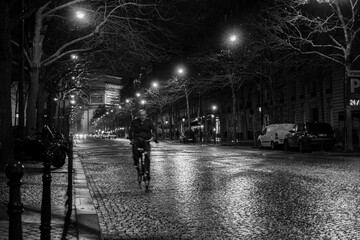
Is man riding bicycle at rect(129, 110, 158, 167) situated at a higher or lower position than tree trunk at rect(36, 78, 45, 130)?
lower

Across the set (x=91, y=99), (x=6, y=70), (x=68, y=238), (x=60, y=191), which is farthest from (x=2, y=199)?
(x=91, y=99)

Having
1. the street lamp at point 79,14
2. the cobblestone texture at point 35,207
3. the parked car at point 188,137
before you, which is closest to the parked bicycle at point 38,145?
the cobblestone texture at point 35,207

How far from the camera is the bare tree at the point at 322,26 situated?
26703 millimetres

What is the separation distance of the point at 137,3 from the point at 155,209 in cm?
1416

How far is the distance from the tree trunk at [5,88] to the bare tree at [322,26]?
1600 cm

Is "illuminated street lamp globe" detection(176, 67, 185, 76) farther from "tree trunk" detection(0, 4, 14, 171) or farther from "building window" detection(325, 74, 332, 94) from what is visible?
"tree trunk" detection(0, 4, 14, 171)

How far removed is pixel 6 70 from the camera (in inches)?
575

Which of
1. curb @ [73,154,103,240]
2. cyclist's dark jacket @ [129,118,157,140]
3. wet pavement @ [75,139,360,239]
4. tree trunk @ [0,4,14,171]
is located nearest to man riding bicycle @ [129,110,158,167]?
cyclist's dark jacket @ [129,118,157,140]

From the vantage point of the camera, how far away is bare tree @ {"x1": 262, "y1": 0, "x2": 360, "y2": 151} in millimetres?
26703

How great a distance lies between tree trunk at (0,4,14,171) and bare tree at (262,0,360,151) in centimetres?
1600

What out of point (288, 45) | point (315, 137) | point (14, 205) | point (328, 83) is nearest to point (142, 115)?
point (14, 205)

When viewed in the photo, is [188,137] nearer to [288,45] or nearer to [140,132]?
[288,45]

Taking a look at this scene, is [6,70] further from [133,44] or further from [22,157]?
[133,44]

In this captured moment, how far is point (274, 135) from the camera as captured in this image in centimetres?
3416
